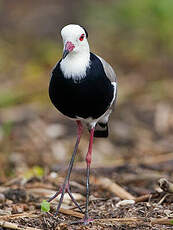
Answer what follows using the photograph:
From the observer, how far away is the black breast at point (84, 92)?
3.88 meters

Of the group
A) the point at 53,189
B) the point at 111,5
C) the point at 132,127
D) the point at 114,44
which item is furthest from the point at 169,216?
the point at 111,5

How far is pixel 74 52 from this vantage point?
3.88 meters

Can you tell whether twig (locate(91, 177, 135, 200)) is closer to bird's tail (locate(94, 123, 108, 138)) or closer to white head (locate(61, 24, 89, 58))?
bird's tail (locate(94, 123, 108, 138))

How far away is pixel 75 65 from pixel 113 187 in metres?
1.50

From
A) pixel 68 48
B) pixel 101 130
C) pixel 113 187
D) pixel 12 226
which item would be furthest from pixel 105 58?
pixel 12 226

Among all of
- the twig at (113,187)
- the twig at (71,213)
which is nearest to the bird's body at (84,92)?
the twig at (71,213)

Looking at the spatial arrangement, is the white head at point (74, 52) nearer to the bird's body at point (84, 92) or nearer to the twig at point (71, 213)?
the bird's body at point (84, 92)

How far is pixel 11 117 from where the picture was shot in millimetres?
7328

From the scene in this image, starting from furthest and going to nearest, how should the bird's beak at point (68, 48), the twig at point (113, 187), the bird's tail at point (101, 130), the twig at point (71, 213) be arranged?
the bird's tail at point (101, 130) → the twig at point (113, 187) → the twig at point (71, 213) → the bird's beak at point (68, 48)

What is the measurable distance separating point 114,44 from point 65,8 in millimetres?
2171

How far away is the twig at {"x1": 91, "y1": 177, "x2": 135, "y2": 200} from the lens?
15.2 feet

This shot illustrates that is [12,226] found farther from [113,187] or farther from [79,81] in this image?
[113,187]

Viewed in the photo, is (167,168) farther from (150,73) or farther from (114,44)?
(114,44)

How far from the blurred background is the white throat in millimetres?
1916
